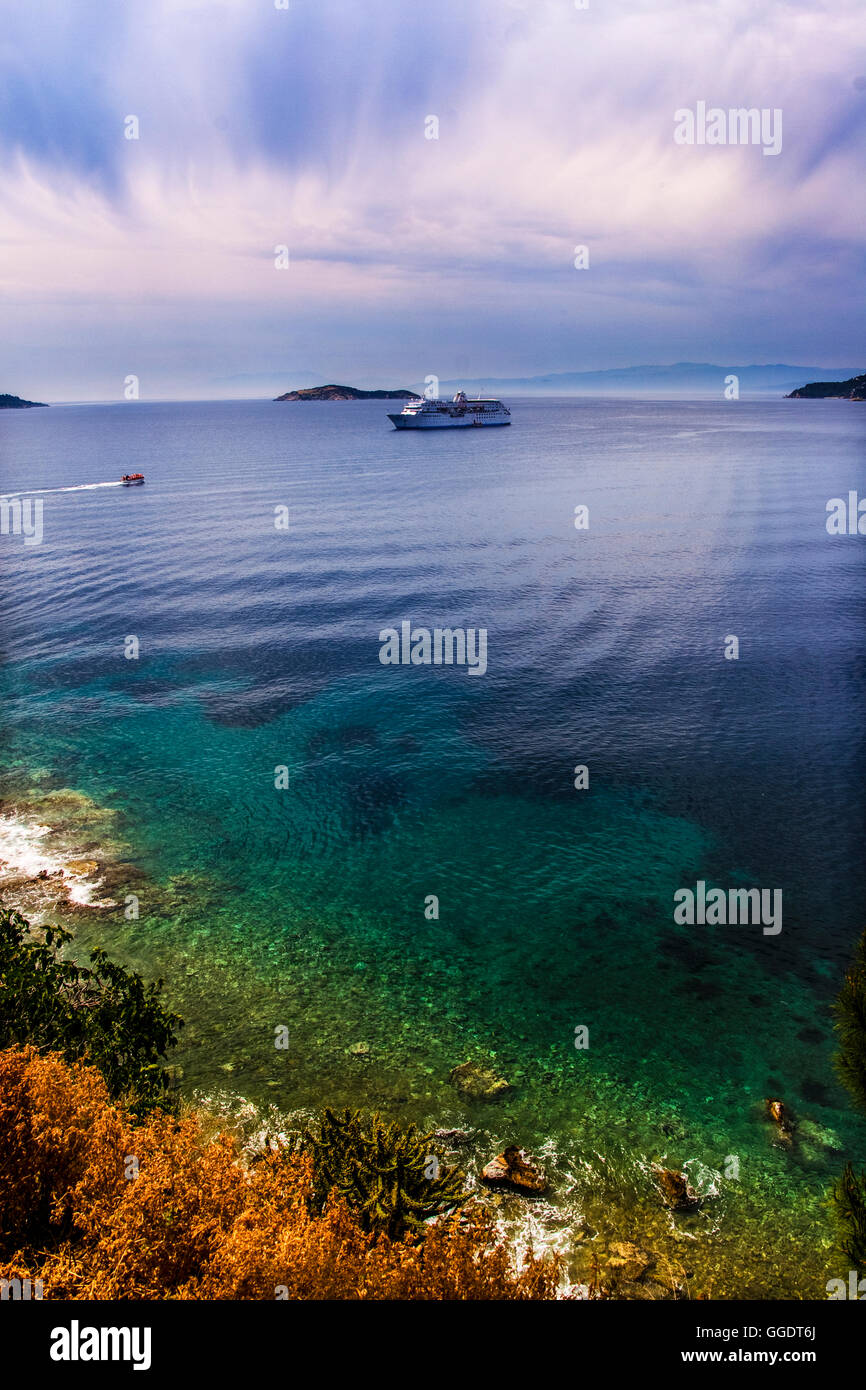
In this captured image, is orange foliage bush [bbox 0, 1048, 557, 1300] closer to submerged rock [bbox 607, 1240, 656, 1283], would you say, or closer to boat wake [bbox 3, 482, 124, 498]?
submerged rock [bbox 607, 1240, 656, 1283]

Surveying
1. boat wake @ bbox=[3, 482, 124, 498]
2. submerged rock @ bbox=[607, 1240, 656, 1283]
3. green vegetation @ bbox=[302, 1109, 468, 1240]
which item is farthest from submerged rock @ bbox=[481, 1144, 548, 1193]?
boat wake @ bbox=[3, 482, 124, 498]

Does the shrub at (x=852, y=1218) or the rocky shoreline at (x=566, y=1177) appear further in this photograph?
the rocky shoreline at (x=566, y=1177)

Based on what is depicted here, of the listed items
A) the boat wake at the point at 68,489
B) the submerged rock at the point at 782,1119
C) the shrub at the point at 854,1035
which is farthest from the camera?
the boat wake at the point at 68,489

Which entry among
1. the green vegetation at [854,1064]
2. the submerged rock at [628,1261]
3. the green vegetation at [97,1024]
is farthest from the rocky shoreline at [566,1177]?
the green vegetation at [854,1064]

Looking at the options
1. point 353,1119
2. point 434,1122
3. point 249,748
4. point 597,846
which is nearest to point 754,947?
point 597,846

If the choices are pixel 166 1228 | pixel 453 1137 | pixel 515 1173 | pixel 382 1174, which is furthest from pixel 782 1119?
pixel 166 1228

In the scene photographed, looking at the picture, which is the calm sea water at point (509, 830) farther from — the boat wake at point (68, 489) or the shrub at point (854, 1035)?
the boat wake at point (68, 489)

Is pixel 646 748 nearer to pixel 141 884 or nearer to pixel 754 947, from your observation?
pixel 754 947
